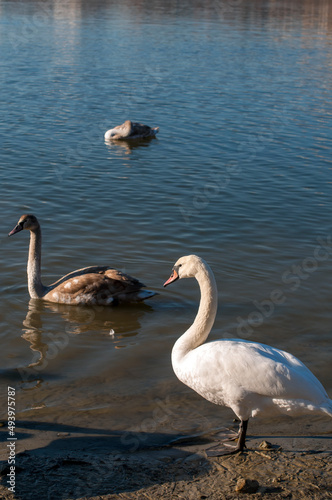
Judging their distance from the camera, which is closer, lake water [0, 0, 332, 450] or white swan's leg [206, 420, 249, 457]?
white swan's leg [206, 420, 249, 457]

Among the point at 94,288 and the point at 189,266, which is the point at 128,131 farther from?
the point at 189,266

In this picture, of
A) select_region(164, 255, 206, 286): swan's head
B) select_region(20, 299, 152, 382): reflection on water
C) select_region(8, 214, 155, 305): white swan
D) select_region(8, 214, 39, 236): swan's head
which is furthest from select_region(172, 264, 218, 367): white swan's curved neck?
select_region(8, 214, 39, 236): swan's head

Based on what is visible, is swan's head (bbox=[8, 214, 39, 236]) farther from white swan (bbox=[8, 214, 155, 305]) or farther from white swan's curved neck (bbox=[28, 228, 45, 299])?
white swan (bbox=[8, 214, 155, 305])

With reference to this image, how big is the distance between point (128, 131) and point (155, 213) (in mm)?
Result: 6253

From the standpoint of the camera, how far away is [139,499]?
5.32 meters

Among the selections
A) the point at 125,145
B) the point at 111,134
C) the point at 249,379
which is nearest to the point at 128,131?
the point at 125,145

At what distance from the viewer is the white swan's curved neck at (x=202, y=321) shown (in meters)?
6.52

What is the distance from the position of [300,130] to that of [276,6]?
50.7 metres

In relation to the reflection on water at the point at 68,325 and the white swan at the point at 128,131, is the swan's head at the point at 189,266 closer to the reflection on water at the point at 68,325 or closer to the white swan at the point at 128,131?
the reflection on water at the point at 68,325

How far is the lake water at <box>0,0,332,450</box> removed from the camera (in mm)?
7691

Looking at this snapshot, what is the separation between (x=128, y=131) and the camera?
752 inches

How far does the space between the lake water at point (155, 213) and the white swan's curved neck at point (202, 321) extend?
88 cm

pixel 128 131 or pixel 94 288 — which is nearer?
pixel 94 288

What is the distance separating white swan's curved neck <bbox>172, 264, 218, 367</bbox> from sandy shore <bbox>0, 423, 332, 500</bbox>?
90cm
